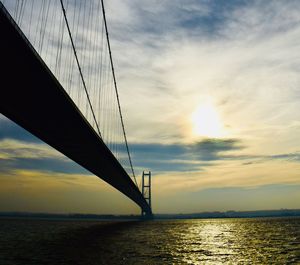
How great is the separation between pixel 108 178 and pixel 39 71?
29743 millimetres

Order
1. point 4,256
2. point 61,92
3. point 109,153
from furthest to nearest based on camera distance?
point 109,153 → point 61,92 → point 4,256

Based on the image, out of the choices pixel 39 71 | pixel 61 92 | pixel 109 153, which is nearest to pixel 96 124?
pixel 109 153

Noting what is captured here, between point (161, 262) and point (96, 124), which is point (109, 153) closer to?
point (96, 124)

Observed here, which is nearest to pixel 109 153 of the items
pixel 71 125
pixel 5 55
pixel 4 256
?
pixel 71 125

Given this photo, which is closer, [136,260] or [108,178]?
[136,260]

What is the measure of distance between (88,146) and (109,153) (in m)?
3.18

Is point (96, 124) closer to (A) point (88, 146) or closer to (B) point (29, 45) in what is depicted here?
(A) point (88, 146)

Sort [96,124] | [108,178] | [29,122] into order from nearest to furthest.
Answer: [29,122], [96,124], [108,178]

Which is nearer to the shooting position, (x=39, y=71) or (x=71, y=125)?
(x=39, y=71)

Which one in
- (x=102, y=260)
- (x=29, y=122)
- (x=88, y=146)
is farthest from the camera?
(x=88, y=146)

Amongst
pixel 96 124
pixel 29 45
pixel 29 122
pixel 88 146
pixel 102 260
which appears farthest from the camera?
pixel 96 124

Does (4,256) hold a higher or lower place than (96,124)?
lower

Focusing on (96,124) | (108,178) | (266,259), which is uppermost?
(96,124)

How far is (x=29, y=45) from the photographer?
41.9 feet
